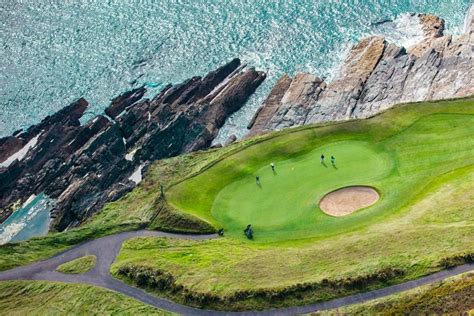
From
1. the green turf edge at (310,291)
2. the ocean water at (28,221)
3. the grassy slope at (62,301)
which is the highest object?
the ocean water at (28,221)

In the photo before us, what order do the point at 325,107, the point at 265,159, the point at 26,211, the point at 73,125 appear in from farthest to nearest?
the point at 73,125 < the point at 325,107 < the point at 26,211 < the point at 265,159

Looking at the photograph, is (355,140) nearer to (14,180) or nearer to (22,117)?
(14,180)

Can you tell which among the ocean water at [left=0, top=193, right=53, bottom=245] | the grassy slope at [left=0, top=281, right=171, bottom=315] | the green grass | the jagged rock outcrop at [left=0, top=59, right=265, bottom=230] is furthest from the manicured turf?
the ocean water at [left=0, top=193, right=53, bottom=245]

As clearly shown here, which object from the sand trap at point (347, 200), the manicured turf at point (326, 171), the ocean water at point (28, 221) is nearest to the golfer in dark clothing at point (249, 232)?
the manicured turf at point (326, 171)

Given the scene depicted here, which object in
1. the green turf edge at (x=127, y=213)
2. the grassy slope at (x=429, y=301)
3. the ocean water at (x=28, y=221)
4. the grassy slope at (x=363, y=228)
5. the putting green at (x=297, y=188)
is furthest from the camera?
the ocean water at (x=28, y=221)

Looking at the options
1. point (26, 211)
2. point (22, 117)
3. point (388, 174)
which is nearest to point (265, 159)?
point (388, 174)

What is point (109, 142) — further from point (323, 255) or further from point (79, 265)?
point (323, 255)

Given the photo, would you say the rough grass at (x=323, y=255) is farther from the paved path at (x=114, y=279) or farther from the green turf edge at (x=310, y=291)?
the paved path at (x=114, y=279)
